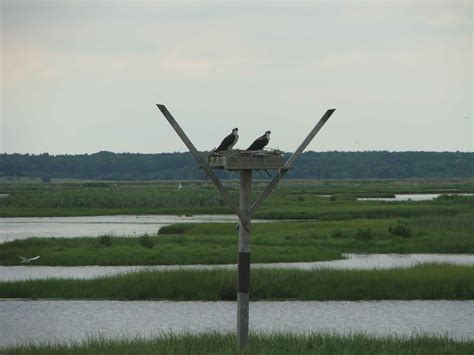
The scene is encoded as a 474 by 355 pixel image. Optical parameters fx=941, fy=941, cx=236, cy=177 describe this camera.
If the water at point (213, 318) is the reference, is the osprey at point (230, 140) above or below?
above

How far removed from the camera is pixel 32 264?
110ft

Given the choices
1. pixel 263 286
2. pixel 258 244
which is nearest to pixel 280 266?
pixel 263 286

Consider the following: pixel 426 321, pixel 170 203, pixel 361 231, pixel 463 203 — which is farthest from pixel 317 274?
pixel 170 203

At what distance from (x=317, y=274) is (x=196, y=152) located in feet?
41.8

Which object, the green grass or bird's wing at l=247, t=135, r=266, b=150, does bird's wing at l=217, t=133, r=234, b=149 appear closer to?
bird's wing at l=247, t=135, r=266, b=150

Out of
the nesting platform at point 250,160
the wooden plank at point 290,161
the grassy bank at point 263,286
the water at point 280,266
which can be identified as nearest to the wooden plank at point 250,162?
the nesting platform at point 250,160

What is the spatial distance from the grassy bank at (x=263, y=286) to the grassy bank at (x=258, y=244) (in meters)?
7.16

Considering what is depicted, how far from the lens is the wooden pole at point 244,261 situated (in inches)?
571

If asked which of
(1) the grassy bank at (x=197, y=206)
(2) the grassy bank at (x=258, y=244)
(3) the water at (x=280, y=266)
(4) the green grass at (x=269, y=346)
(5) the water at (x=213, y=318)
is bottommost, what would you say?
(5) the water at (x=213, y=318)

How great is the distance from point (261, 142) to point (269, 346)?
139 inches

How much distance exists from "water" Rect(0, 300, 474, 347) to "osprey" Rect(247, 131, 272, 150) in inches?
242

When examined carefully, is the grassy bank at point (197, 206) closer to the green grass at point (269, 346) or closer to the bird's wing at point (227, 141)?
the green grass at point (269, 346)

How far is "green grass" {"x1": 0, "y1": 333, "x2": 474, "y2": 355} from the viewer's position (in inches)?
591

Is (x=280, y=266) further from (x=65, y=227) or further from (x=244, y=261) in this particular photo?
(x=65, y=227)
